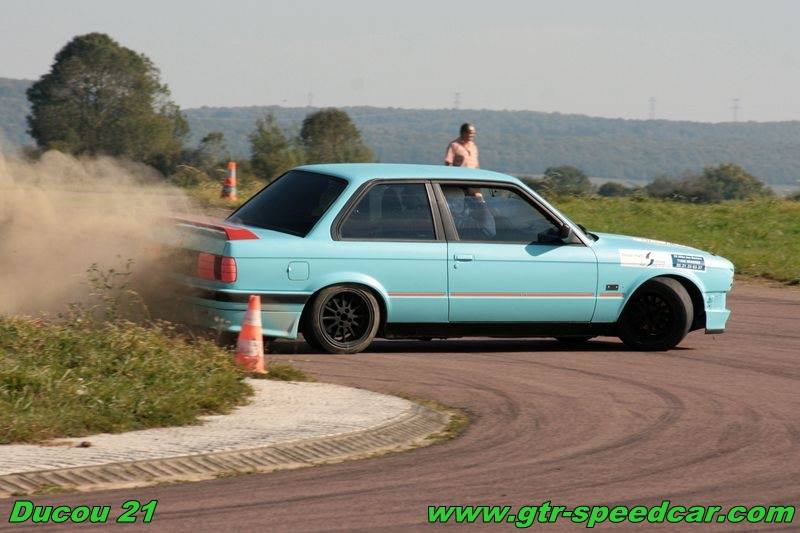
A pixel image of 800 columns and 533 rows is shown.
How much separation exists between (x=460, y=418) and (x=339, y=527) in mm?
2918

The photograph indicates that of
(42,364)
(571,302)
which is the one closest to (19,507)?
(42,364)

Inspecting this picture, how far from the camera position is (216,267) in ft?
36.3

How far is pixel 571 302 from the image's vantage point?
12125mm

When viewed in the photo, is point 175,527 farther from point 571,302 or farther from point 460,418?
point 571,302

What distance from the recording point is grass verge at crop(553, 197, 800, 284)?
839 inches

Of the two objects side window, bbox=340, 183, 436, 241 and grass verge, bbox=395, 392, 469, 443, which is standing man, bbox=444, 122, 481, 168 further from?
grass verge, bbox=395, 392, 469, 443

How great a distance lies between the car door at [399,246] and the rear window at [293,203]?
23 cm

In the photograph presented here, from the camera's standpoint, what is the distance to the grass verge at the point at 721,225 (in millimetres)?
21312

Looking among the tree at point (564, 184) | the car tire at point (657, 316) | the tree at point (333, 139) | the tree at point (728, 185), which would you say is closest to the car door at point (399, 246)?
the car tire at point (657, 316)

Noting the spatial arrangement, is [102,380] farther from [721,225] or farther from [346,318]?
[721,225]

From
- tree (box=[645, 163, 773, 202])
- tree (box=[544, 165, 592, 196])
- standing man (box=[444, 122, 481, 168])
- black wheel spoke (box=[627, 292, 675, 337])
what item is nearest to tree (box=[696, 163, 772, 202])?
tree (box=[645, 163, 773, 202])

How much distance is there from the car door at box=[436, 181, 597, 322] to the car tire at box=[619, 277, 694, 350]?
0.50 metres

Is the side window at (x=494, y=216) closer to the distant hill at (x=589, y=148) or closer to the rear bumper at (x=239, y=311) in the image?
the rear bumper at (x=239, y=311)

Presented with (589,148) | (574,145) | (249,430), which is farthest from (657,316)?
(574,145)
